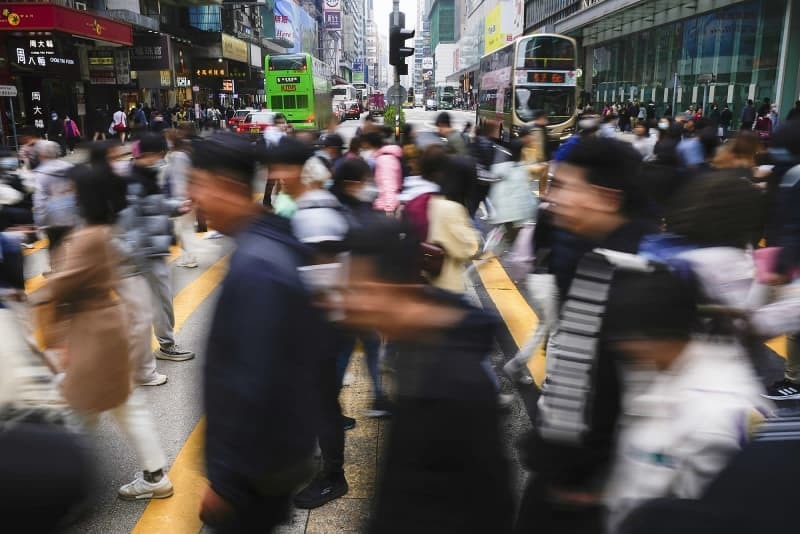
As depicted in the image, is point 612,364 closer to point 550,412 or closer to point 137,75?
point 550,412

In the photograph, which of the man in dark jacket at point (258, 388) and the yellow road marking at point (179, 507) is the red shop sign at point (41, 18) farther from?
the man in dark jacket at point (258, 388)

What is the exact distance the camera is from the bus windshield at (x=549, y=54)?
2220 cm

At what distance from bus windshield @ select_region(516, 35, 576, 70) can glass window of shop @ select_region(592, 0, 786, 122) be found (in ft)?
24.9

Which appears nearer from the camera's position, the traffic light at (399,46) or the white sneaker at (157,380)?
the white sneaker at (157,380)

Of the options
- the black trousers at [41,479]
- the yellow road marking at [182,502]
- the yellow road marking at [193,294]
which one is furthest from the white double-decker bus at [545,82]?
the black trousers at [41,479]

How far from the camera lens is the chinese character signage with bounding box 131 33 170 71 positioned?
2986 centimetres

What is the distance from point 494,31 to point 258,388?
260ft

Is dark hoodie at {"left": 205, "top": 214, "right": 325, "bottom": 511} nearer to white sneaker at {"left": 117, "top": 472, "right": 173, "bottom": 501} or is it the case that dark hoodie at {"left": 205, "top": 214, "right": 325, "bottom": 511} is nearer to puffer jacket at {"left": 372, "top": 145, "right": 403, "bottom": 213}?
white sneaker at {"left": 117, "top": 472, "right": 173, "bottom": 501}

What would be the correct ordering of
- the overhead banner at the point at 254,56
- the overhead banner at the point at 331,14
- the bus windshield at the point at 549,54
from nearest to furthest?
the bus windshield at the point at 549,54 < the overhead banner at the point at 254,56 < the overhead banner at the point at 331,14

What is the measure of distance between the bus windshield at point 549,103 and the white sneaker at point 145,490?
2059cm

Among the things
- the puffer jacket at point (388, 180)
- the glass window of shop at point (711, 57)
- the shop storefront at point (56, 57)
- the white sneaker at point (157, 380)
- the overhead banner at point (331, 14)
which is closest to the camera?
the white sneaker at point (157, 380)

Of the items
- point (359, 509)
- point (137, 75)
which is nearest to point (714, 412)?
point (359, 509)

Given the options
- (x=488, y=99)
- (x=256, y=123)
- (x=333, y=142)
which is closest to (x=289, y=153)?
(x=333, y=142)

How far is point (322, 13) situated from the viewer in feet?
382
